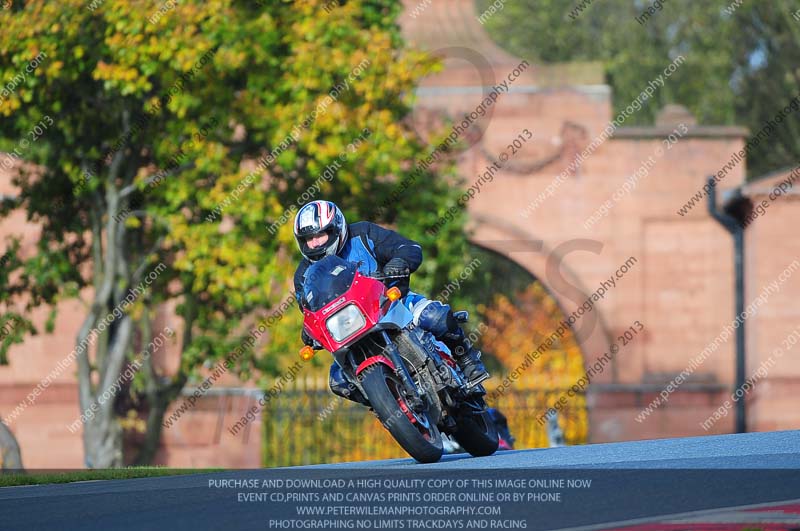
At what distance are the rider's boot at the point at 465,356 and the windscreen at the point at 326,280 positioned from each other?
1.06 meters

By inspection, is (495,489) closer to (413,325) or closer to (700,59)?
(413,325)

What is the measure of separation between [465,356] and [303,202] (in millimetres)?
10066

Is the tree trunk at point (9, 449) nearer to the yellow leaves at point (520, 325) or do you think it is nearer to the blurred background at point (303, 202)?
the blurred background at point (303, 202)

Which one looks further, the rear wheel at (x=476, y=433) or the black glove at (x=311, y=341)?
the rear wheel at (x=476, y=433)

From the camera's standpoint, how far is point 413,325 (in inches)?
380

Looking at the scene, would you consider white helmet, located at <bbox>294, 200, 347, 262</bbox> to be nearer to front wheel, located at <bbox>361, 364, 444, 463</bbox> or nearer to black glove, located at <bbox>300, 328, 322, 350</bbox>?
black glove, located at <bbox>300, 328, 322, 350</bbox>

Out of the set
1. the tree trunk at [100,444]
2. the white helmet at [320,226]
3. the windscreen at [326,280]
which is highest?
the white helmet at [320,226]

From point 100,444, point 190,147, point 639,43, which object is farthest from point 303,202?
point 639,43

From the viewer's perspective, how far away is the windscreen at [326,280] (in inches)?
359

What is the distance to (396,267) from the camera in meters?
9.44

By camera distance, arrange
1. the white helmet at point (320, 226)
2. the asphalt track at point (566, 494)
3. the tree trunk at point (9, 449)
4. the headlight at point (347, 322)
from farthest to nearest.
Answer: the tree trunk at point (9, 449)
the white helmet at point (320, 226)
the headlight at point (347, 322)
the asphalt track at point (566, 494)

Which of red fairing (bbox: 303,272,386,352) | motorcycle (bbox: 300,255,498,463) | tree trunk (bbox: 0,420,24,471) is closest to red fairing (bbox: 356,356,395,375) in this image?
motorcycle (bbox: 300,255,498,463)

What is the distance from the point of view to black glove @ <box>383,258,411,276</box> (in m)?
9.44

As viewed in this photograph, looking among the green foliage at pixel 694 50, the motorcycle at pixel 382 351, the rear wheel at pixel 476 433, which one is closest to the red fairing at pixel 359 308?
the motorcycle at pixel 382 351
